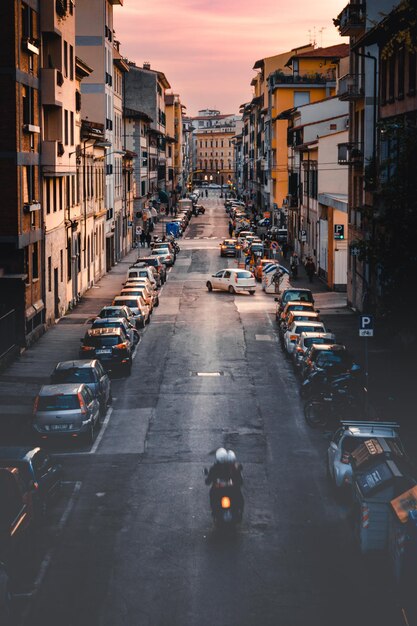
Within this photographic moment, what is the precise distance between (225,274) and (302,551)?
40.5 metres

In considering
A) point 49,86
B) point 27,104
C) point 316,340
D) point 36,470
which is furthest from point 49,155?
point 36,470

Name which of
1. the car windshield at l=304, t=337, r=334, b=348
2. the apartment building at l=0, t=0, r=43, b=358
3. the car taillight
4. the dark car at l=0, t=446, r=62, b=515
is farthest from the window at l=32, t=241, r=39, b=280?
the dark car at l=0, t=446, r=62, b=515

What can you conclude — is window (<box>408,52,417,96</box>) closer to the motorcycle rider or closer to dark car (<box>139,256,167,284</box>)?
the motorcycle rider

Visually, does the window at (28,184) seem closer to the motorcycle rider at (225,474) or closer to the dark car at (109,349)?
the dark car at (109,349)

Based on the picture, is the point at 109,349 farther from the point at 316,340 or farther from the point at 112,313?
the point at 112,313

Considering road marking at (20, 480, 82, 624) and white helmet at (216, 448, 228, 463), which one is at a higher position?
white helmet at (216, 448, 228, 463)

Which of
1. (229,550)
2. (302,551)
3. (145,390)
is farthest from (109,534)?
(145,390)

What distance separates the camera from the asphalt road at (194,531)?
1444 centimetres

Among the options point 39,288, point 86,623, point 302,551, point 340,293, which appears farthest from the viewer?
point 340,293

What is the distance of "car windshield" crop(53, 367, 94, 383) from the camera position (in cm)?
2680

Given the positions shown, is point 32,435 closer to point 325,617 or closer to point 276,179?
point 325,617

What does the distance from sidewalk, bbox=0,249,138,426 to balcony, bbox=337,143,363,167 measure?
13.3 meters

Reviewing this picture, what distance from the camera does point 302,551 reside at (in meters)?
16.8

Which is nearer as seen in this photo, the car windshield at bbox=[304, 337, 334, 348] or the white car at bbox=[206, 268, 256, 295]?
the car windshield at bbox=[304, 337, 334, 348]
